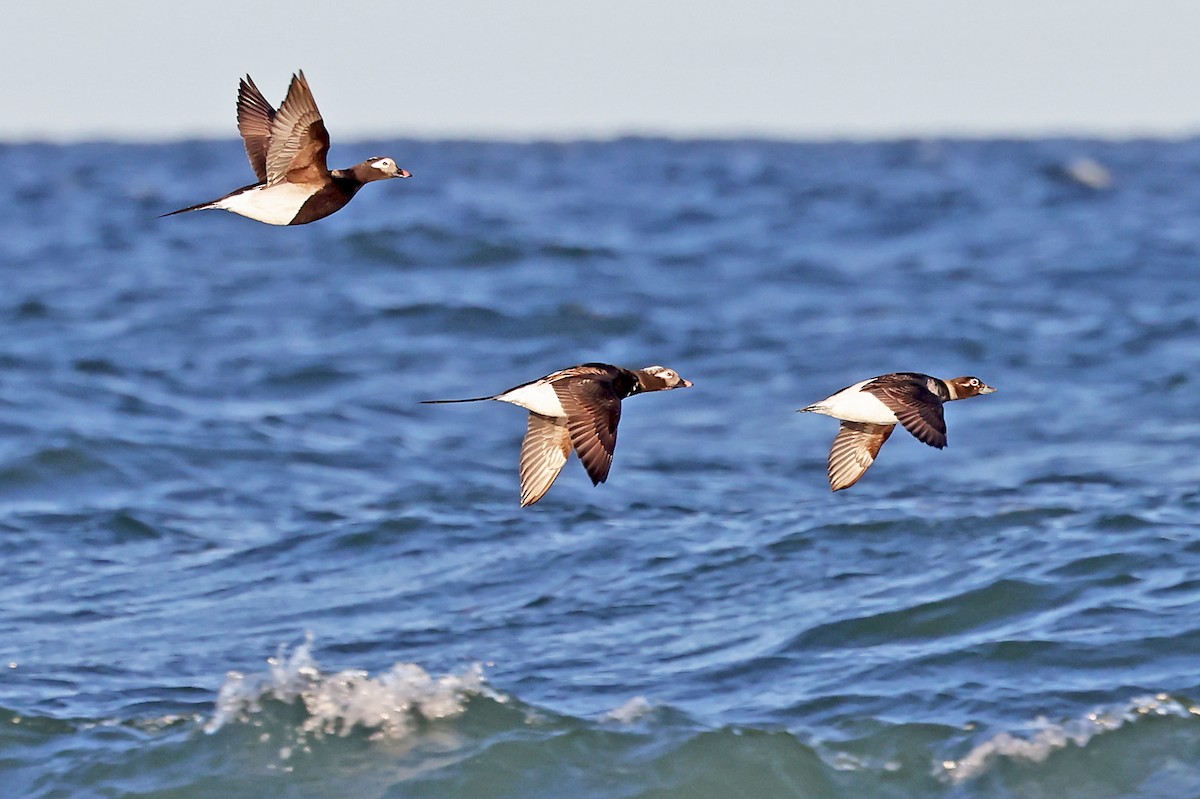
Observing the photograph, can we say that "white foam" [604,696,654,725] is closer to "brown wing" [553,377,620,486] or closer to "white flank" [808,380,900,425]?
"white flank" [808,380,900,425]

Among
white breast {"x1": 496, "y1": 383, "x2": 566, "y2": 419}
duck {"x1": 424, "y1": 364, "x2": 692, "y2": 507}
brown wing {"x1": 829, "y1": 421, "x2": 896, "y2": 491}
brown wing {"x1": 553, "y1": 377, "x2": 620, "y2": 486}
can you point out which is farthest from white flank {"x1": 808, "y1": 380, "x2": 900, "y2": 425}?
white breast {"x1": 496, "y1": 383, "x2": 566, "y2": 419}

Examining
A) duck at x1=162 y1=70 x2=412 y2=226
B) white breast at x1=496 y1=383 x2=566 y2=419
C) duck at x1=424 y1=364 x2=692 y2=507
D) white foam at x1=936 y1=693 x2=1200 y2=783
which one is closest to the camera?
duck at x1=424 y1=364 x2=692 y2=507

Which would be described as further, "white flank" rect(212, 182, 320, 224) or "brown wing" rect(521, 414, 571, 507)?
"brown wing" rect(521, 414, 571, 507)

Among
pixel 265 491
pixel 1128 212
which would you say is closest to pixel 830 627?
pixel 265 491

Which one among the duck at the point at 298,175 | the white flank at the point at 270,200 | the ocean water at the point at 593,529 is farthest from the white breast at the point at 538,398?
the ocean water at the point at 593,529

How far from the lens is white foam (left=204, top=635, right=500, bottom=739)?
10.0 metres

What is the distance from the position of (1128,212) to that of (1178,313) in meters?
10.8

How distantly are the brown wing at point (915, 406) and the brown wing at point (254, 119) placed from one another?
3041 mm

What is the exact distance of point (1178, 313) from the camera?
22.3m

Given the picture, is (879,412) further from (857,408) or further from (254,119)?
(254,119)

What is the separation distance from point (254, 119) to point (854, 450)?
3.28m

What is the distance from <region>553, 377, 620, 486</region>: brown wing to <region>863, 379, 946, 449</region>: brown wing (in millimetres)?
1218

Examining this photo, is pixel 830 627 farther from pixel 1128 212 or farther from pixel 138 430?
pixel 1128 212

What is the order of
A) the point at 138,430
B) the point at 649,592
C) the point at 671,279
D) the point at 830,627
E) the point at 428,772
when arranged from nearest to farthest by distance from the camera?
the point at 428,772, the point at 830,627, the point at 649,592, the point at 138,430, the point at 671,279
